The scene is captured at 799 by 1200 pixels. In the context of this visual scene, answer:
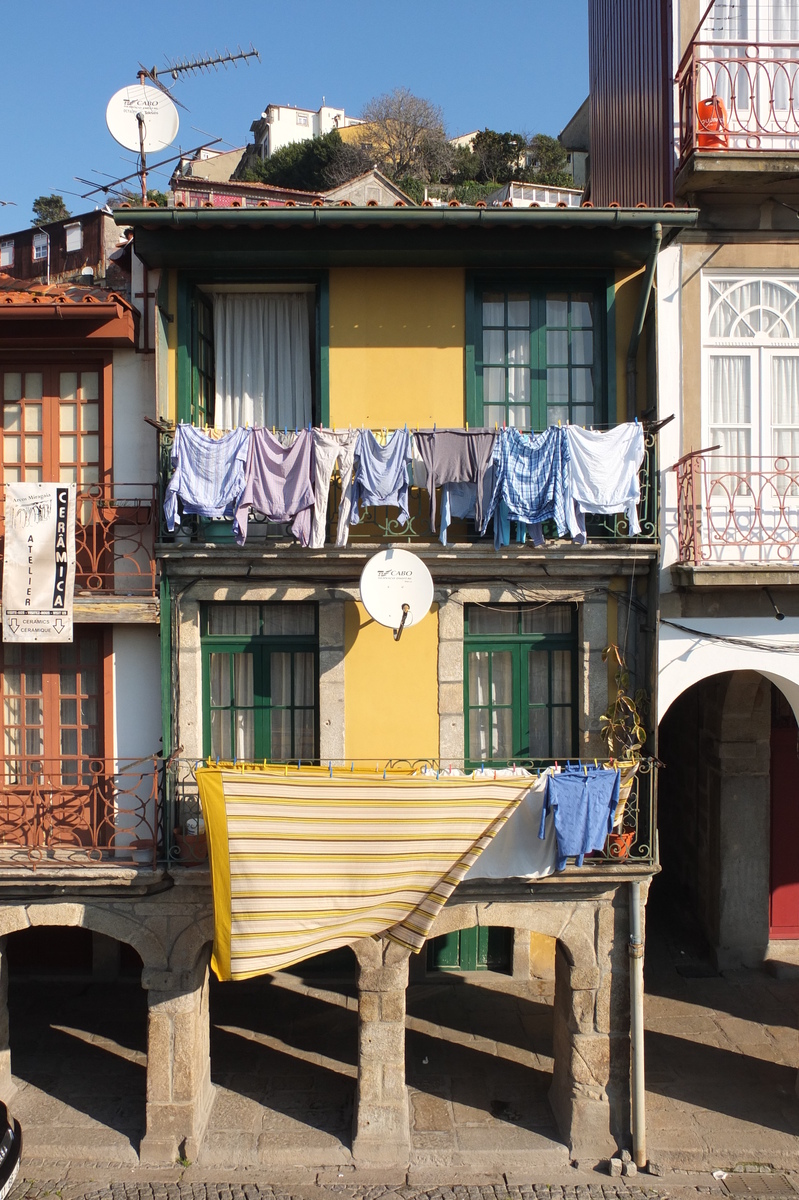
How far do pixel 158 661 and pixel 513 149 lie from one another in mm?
48617

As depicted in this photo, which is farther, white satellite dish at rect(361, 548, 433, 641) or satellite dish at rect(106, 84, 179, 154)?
satellite dish at rect(106, 84, 179, 154)

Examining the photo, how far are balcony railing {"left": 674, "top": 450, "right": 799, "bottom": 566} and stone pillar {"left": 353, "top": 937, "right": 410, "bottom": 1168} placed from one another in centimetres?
624

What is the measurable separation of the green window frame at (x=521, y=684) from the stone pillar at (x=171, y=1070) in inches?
180

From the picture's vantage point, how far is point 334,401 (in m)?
11.1

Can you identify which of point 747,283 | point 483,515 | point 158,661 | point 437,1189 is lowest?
point 437,1189

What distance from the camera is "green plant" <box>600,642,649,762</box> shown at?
10789 mm

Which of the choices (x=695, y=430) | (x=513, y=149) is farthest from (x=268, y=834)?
(x=513, y=149)

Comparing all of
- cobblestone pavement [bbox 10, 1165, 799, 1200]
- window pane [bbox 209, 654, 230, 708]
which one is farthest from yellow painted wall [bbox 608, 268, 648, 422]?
cobblestone pavement [bbox 10, 1165, 799, 1200]

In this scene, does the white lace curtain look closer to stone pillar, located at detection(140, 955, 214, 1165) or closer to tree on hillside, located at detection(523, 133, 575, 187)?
stone pillar, located at detection(140, 955, 214, 1165)

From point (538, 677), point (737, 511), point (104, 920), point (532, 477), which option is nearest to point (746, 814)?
point (538, 677)

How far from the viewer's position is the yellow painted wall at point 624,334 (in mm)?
11102

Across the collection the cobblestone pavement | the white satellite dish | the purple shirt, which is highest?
the purple shirt

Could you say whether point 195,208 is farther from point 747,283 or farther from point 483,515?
point 747,283

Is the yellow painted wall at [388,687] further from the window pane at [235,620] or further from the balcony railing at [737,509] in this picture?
the balcony railing at [737,509]
